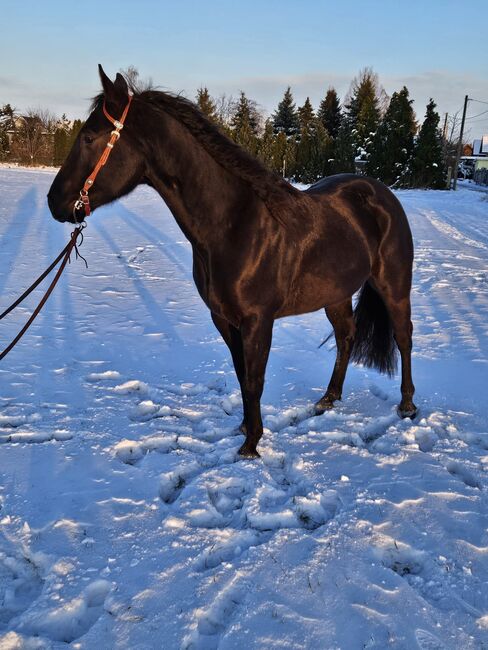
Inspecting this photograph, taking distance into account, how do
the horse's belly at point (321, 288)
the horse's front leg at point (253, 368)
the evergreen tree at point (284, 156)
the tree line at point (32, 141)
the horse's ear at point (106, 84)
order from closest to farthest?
the horse's ear at point (106, 84) < the horse's front leg at point (253, 368) < the horse's belly at point (321, 288) < the evergreen tree at point (284, 156) < the tree line at point (32, 141)

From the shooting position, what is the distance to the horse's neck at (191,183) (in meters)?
2.60

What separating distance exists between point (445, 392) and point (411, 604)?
233 cm

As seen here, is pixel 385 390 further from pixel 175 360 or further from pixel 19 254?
pixel 19 254

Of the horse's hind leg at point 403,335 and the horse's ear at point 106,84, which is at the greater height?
the horse's ear at point 106,84

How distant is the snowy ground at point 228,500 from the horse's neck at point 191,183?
1.39m

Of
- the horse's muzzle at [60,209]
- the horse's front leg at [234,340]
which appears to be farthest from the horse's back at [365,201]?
the horse's muzzle at [60,209]

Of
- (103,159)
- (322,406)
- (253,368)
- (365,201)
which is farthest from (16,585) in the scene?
(365,201)

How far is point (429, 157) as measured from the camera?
29.5 metres

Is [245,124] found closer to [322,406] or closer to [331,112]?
[331,112]

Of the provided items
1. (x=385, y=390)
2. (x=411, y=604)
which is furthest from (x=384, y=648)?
(x=385, y=390)

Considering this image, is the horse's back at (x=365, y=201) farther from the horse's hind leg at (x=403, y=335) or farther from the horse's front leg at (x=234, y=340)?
the horse's front leg at (x=234, y=340)

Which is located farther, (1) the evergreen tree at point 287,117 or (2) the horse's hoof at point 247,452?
(1) the evergreen tree at point 287,117

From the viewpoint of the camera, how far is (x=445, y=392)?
388 centimetres

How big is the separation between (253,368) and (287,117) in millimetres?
43579
